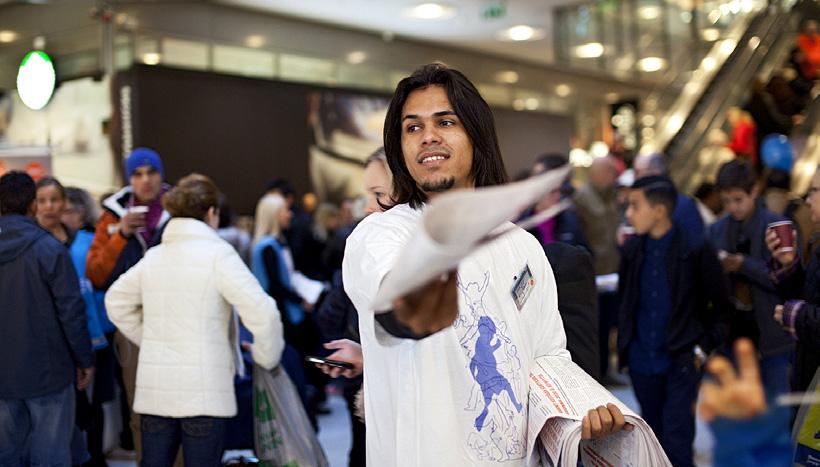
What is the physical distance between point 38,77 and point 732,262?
21.2 feet

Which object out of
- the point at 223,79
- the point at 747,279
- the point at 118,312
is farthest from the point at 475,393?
the point at 223,79

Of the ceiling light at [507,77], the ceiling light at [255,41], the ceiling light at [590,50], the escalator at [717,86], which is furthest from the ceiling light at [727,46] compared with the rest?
the ceiling light at [255,41]

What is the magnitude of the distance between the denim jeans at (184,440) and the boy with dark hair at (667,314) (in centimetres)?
219

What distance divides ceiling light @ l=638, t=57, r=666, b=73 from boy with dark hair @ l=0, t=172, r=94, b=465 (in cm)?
1440

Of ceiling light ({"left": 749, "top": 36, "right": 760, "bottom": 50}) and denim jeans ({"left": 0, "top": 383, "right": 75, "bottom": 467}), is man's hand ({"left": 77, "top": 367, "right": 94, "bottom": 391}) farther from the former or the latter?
ceiling light ({"left": 749, "top": 36, "right": 760, "bottom": 50})

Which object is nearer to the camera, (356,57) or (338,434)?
(338,434)

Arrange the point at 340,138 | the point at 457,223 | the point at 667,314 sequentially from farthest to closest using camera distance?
the point at 340,138 < the point at 667,314 < the point at 457,223

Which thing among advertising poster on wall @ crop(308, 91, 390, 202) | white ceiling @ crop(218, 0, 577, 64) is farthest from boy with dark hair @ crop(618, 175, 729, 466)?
white ceiling @ crop(218, 0, 577, 64)

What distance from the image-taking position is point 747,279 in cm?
498

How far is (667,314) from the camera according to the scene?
4.79m

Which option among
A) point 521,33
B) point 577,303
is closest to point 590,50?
point 521,33

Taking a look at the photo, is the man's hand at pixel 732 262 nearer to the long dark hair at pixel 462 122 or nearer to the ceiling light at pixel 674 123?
the long dark hair at pixel 462 122

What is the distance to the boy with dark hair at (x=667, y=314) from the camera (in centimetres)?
470

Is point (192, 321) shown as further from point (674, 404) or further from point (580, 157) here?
point (580, 157)
